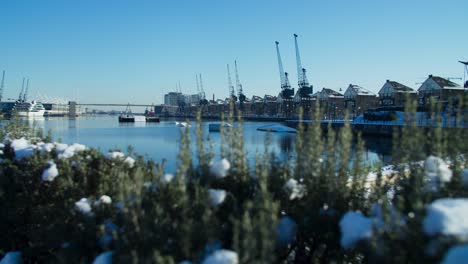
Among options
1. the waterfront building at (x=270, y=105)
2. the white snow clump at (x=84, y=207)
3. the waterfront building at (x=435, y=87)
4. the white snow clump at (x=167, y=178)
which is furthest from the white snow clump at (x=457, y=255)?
the waterfront building at (x=270, y=105)

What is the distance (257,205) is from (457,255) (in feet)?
4.37

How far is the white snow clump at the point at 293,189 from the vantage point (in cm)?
338

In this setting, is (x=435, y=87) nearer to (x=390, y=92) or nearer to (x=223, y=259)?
(x=390, y=92)

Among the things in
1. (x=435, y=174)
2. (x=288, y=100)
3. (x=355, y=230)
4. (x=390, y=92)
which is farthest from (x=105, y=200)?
(x=288, y=100)

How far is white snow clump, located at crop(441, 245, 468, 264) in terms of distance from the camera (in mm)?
1855

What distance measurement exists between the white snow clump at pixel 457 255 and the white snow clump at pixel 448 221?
0.13 metres

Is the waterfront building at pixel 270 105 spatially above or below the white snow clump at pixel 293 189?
above

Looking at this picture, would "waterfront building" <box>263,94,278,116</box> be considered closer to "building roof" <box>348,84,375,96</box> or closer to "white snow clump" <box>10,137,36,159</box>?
"building roof" <box>348,84,375,96</box>

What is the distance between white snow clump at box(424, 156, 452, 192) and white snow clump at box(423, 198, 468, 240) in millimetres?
696

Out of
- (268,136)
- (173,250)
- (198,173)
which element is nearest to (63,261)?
(173,250)

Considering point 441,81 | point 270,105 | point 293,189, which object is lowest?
point 293,189

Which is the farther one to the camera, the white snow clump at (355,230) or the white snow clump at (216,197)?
the white snow clump at (216,197)

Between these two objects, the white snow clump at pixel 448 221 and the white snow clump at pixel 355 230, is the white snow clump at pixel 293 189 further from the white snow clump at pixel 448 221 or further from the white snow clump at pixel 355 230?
the white snow clump at pixel 448 221

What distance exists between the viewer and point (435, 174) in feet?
9.98
